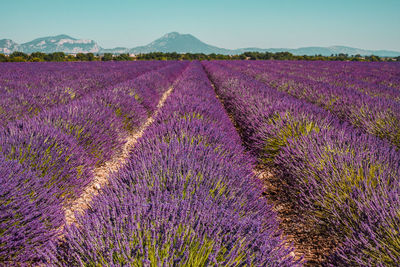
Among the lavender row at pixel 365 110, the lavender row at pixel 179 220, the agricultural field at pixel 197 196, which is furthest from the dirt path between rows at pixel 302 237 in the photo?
the lavender row at pixel 365 110

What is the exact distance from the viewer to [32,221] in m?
1.48

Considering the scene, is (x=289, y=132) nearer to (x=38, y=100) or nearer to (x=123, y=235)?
(x=123, y=235)

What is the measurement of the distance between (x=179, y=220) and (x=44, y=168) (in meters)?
1.54

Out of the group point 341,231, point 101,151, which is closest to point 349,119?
point 341,231

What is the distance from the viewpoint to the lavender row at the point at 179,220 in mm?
1027

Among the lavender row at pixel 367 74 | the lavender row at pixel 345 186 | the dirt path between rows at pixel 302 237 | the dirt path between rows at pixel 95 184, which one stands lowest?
the dirt path between rows at pixel 302 237

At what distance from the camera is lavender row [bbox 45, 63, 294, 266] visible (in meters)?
1.03

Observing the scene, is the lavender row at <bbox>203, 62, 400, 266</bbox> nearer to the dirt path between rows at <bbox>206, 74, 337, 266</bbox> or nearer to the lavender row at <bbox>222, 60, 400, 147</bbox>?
the dirt path between rows at <bbox>206, 74, 337, 266</bbox>

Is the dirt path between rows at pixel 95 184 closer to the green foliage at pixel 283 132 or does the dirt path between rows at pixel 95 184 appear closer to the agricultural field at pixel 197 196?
the agricultural field at pixel 197 196

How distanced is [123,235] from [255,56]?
6315cm

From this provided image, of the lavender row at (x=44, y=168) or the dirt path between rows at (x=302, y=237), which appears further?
the dirt path between rows at (x=302, y=237)

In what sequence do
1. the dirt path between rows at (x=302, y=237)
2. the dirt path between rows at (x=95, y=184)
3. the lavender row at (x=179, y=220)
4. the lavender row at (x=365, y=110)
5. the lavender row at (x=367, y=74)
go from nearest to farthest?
the lavender row at (x=179, y=220), the dirt path between rows at (x=302, y=237), the dirt path between rows at (x=95, y=184), the lavender row at (x=365, y=110), the lavender row at (x=367, y=74)

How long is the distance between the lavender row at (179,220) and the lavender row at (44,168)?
26 cm

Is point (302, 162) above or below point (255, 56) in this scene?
below
